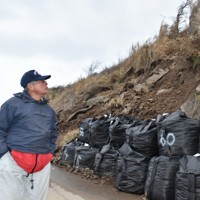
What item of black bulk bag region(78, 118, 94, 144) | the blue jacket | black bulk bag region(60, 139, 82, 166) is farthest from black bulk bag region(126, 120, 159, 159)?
black bulk bag region(60, 139, 82, 166)

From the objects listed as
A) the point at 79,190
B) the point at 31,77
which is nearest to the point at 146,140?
the point at 79,190

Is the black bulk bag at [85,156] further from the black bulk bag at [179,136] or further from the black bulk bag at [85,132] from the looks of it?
the black bulk bag at [179,136]

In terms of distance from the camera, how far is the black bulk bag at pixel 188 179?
469 cm

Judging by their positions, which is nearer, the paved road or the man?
the man

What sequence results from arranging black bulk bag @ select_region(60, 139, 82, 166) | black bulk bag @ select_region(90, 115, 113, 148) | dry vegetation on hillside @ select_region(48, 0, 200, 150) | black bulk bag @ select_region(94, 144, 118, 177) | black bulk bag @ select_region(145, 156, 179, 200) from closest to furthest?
black bulk bag @ select_region(145, 156, 179, 200), black bulk bag @ select_region(94, 144, 118, 177), black bulk bag @ select_region(90, 115, 113, 148), dry vegetation on hillside @ select_region(48, 0, 200, 150), black bulk bag @ select_region(60, 139, 82, 166)

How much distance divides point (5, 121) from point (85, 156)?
14.1 ft

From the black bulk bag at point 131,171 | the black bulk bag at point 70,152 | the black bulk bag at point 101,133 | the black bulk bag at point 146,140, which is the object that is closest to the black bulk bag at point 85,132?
the black bulk bag at point 70,152

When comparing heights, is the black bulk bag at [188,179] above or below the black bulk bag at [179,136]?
below

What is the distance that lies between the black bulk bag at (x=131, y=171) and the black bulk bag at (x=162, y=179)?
0.41m

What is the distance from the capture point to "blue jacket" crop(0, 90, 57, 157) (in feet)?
12.9

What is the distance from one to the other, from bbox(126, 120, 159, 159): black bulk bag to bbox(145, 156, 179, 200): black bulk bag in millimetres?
468

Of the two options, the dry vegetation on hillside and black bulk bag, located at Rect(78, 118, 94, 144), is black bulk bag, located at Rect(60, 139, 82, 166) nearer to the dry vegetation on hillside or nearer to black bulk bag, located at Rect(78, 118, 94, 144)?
black bulk bag, located at Rect(78, 118, 94, 144)

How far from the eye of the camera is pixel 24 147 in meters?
3.91

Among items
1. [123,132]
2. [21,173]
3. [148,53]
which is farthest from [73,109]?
[21,173]
